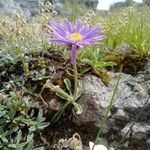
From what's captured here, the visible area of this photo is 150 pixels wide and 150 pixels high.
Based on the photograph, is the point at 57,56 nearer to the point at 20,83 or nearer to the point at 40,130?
the point at 20,83

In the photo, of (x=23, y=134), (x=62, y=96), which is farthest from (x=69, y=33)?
(x=23, y=134)

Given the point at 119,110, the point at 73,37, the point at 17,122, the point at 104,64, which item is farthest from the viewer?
the point at 104,64

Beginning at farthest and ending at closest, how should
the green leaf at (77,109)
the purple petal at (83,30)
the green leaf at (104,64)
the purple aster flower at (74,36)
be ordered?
1. the green leaf at (104,64)
2. the green leaf at (77,109)
3. the purple petal at (83,30)
4. the purple aster flower at (74,36)

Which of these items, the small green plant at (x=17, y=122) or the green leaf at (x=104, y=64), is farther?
the green leaf at (x=104, y=64)

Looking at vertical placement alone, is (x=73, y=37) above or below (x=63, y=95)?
above

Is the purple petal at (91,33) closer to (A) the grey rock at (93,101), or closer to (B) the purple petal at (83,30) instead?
(B) the purple petal at (83,30)

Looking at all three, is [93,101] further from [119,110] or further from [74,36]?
[74,36]

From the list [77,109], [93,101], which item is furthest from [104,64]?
[77,109]

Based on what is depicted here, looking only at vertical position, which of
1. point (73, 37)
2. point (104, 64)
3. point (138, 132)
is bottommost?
point (138, 132)

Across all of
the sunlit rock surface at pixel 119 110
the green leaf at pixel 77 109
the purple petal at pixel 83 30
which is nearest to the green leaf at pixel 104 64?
the sunlit rock surface at pixel 119 110
